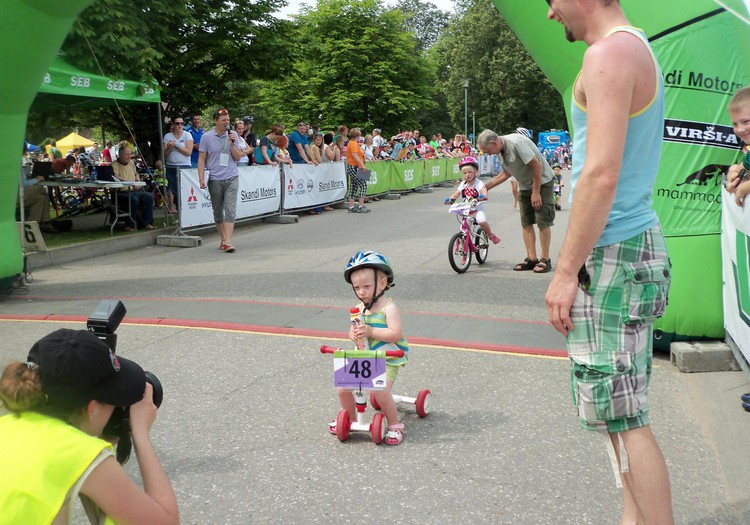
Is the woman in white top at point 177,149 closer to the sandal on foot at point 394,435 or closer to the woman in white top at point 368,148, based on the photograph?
the woman in white top at point 368,148

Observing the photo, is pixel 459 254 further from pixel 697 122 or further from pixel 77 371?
pixel 77 371

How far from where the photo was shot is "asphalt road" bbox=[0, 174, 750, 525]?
343 centimetres

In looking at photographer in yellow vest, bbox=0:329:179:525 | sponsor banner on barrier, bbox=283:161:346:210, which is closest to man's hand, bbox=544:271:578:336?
photographer in yellow vest, bbox=0:329:179:525

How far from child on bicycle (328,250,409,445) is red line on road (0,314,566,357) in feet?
5.83

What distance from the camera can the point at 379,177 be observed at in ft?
72.4

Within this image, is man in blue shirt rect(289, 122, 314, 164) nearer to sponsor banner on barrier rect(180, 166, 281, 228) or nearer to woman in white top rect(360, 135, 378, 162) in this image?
sponsor banner on barrier rect(180, 166, 281, 228)

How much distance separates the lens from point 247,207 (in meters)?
14.9

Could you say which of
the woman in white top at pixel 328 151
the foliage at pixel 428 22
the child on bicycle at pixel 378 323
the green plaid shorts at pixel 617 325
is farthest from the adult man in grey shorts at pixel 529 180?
the foliage at pixel 428 22

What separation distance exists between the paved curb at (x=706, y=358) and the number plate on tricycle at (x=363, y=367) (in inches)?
92.8

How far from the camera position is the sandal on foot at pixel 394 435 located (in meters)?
4.13

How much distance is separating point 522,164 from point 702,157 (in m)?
4.02

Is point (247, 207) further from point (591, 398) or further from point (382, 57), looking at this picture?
point (382, 57)

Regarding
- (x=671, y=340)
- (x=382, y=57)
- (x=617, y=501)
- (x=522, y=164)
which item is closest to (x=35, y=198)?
(x=522, y=164)

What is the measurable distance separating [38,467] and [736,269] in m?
4.19
